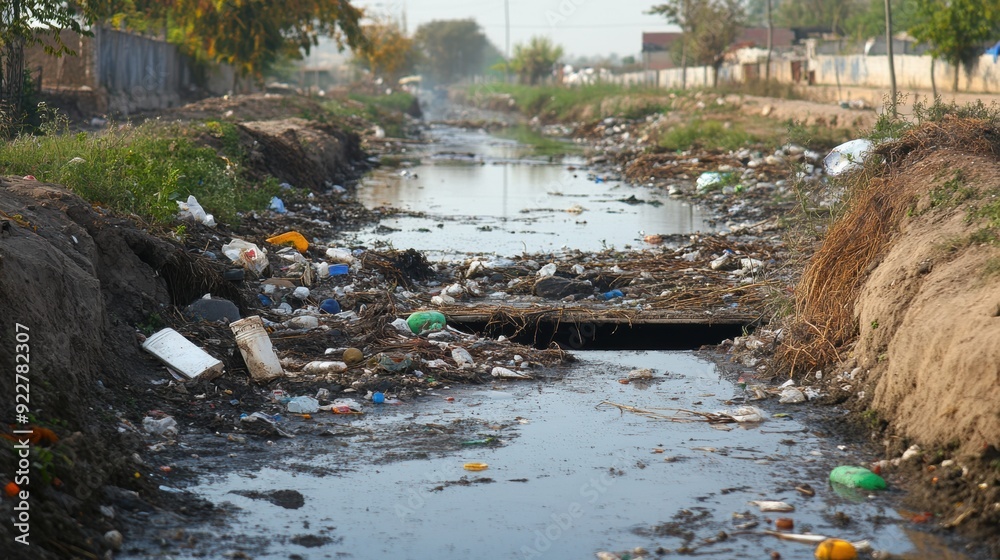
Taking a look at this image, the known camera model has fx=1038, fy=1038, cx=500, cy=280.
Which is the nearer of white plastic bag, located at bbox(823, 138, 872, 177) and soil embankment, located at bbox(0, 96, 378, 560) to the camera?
soil embankment, located at bbox(0, 96, 378, 560)

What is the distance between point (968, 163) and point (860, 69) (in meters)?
30.4

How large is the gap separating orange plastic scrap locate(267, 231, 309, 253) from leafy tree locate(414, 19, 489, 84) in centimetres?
11175

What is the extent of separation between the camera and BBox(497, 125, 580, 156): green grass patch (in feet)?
87.8

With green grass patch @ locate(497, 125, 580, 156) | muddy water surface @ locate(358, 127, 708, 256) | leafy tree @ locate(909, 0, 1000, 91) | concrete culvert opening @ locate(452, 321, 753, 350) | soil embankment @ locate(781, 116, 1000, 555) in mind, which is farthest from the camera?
green grass patch @ locate(497, 125, 580, 156)

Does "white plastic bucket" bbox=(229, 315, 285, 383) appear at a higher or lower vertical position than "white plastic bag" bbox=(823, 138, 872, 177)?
lower

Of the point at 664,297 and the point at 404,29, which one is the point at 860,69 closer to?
the point at 664,297

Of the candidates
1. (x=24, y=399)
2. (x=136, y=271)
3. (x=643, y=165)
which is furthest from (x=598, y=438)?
(x=643, y=165)

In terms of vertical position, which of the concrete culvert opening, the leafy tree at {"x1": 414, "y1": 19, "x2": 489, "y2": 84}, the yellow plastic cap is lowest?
the yellow plastic cap

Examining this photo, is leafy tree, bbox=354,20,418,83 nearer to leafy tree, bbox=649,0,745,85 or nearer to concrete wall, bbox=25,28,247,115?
leafy tree, bbox=649,0,745,85

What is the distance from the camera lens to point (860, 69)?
3412cm

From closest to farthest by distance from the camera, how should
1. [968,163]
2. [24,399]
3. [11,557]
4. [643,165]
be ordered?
[11,557]
[24,399]
[968,163]
[643,165]

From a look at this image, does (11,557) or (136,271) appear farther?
(136,271)

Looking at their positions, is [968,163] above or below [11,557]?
above

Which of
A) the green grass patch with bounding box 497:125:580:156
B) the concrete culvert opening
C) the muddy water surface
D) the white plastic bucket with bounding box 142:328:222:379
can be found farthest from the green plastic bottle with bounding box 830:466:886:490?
the green grass patch with bounding box 497:125:580:156
